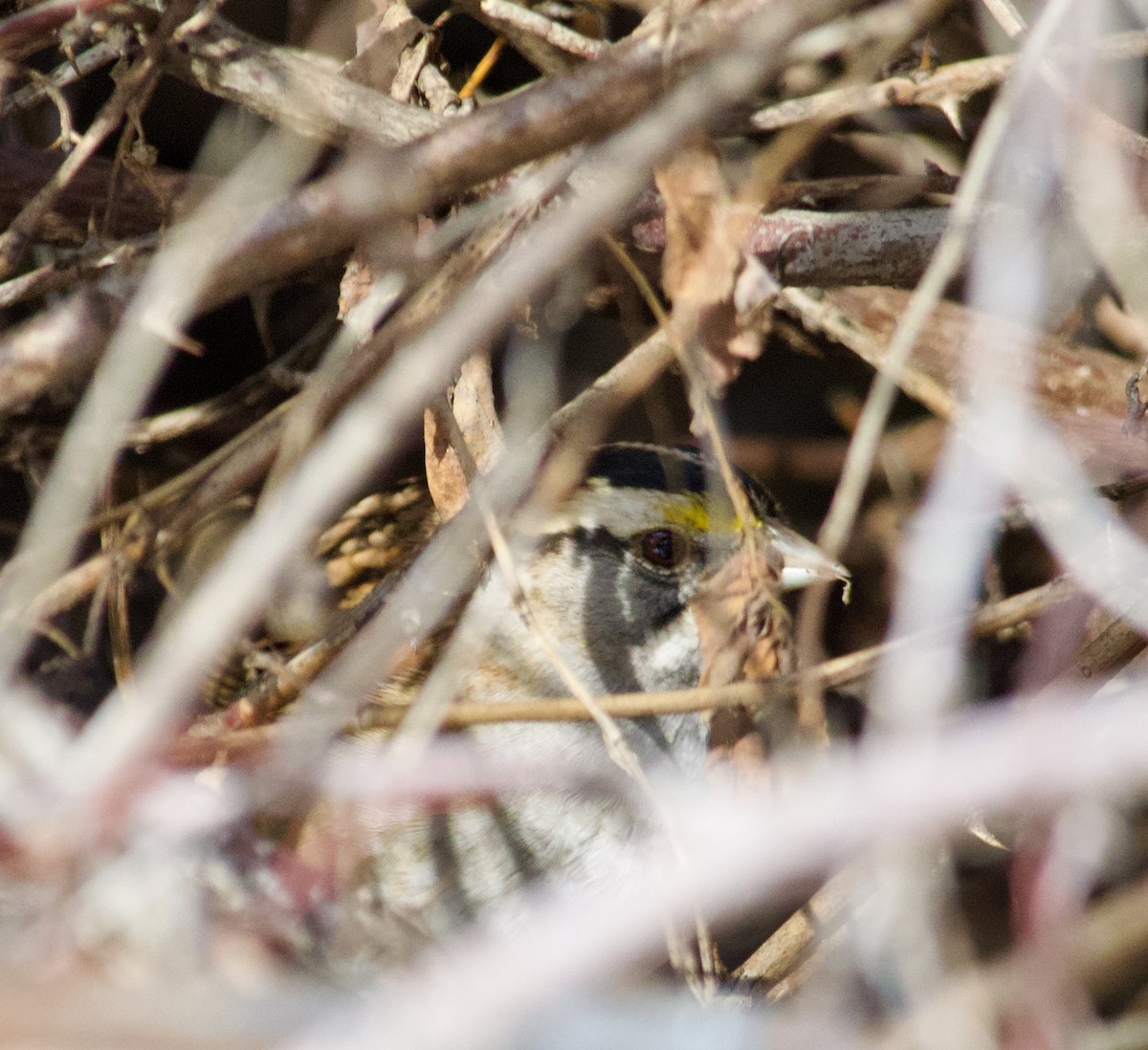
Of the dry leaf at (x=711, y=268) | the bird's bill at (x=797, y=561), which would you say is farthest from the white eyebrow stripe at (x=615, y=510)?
the dry leaf at (x=711, y=268)

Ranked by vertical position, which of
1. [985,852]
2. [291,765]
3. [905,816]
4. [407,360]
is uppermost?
[407,360]

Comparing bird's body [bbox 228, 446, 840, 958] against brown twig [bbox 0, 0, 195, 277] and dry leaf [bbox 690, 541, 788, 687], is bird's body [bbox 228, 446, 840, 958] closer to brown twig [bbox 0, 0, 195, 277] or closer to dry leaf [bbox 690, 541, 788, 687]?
dry leaf [bbox 690, 541, 788, 687]

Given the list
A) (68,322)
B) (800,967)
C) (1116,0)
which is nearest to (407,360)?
(68,322)

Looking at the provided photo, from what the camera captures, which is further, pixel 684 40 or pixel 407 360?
pixel 684 40

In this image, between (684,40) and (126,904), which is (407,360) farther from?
(126,904)

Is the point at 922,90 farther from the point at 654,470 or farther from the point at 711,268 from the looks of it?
the point at 654,470

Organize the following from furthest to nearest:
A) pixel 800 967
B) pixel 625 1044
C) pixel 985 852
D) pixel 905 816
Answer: pixel 985 852
pixel 800 967
pixel 625 1044
pixel 905 816

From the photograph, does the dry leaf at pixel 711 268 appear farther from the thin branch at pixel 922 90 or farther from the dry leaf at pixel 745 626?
the thin branch at pixel 922 90

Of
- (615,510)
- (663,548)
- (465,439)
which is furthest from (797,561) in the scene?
(465,439)
